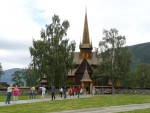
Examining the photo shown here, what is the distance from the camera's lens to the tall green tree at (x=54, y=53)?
61.5 meters

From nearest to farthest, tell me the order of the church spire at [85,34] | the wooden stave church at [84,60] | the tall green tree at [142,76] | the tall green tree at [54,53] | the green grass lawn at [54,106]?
the green grass lawn at [54,106] → the tall green tree at [54,53] → the wooden stave church at [84,60] → the church spire at [85,34] → the tall green tree at [142,76]

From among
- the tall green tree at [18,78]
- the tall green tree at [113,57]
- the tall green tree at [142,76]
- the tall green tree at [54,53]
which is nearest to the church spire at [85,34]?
the tall green tree at [113,57]

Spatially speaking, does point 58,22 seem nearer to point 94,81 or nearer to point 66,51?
point 66,51

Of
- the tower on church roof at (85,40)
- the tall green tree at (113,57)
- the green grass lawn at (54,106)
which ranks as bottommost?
the green grass lawn at (54,106)

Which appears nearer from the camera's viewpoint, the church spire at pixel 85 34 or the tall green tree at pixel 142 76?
the church spire at pixel 85 34

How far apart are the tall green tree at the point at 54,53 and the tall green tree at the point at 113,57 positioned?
7868 mm

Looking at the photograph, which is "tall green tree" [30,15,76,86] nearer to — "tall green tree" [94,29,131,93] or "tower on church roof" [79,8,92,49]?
A: "tall green tree" [94,29,131,93]

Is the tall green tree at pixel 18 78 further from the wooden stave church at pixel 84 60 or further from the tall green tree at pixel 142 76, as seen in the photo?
the wooden stave church at pixel 84 60

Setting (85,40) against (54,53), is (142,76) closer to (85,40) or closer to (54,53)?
(85,40)

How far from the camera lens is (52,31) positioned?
64.7 metres

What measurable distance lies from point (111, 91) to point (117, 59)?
6558 millimetres

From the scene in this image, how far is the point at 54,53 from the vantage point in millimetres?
62781

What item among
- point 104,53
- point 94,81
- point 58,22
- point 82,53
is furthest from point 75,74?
point 58,22

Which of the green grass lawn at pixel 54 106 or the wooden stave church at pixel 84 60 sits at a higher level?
the wooden stave church at pixel 84 60
